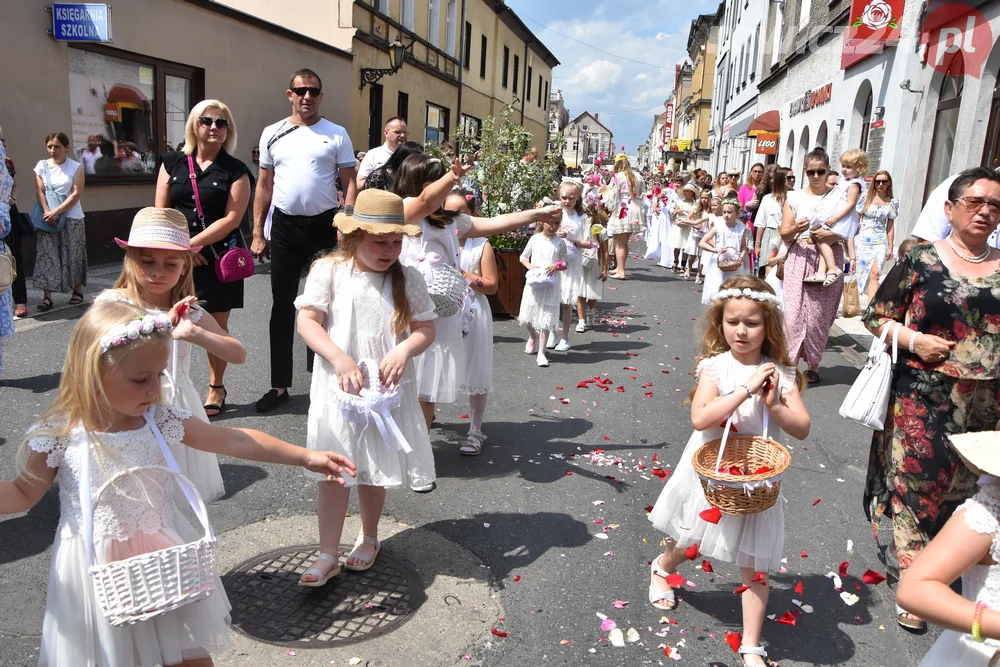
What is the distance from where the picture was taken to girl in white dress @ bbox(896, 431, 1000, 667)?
1745 mm

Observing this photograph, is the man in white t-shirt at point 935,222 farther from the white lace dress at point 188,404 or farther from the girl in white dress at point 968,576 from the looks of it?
the white lace dress at point 188,404

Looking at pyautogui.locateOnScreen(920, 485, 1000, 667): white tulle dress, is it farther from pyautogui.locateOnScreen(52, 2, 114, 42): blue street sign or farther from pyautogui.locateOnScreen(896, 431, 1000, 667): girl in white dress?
pyautogui.locateOnScreen(52, 2, 114, 42): blue street sign

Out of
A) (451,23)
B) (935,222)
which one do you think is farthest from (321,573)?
(451,23)

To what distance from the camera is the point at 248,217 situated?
1449 centimetres

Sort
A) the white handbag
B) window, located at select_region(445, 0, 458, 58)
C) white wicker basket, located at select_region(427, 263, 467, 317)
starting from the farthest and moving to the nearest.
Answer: window, located at select_region(445, 0, 458, 58) → white wicker basket, located at select_region(427, 263, 467, 317) → the white handbag

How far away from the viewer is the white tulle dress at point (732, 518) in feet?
10.1

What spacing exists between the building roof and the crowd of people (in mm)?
29214

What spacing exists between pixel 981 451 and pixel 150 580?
6.95 feet

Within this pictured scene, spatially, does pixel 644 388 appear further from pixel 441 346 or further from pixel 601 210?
pixel 601 210

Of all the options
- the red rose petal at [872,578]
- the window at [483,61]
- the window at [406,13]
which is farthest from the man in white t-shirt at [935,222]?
the window at [483,61]

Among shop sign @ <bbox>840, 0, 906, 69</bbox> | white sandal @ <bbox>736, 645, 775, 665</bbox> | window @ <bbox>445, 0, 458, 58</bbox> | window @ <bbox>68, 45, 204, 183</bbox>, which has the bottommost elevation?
white sandal @ <bbox>736, 645, 775, 665</bbox>

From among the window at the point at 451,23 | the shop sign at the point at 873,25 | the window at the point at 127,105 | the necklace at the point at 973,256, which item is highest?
the window at the point at 451,23

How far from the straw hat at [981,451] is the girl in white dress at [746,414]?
936 mm

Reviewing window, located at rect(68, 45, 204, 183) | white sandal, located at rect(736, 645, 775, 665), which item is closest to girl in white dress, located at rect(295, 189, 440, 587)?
white sandal, located at rect(736, 645, 775, 665)
